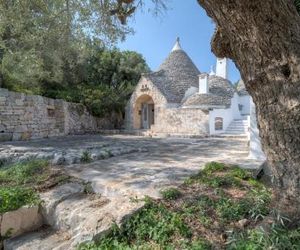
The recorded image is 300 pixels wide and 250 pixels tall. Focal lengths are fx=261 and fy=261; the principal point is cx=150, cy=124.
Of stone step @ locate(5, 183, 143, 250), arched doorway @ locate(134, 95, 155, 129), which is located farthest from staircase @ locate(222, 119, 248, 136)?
stone step @ locate(5, 183, 143, 250)

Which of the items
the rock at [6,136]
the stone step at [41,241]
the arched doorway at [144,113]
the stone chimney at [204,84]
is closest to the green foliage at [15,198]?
the stone step at [41,241]

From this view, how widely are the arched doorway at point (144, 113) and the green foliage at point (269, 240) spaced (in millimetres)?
18006

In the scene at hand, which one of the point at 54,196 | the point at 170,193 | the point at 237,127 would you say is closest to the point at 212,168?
the point at 170,193

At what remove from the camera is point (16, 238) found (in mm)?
3404

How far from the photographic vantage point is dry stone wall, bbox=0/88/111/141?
34.0ft

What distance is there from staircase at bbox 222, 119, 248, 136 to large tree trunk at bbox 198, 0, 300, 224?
13151 mm

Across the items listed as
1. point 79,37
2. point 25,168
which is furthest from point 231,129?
point 25,168

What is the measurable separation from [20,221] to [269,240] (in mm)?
3086

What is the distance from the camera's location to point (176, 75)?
20.8m

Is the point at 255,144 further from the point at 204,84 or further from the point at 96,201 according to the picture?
the point at 204,84

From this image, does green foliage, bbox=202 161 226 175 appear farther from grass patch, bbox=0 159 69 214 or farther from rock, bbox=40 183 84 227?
grass patch, bbox=0 159 69 214

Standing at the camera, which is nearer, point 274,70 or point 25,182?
point 274,70

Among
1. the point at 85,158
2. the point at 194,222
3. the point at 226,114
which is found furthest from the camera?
the point at 226,114

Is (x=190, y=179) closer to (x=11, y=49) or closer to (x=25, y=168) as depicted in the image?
(x=25, y=168)
